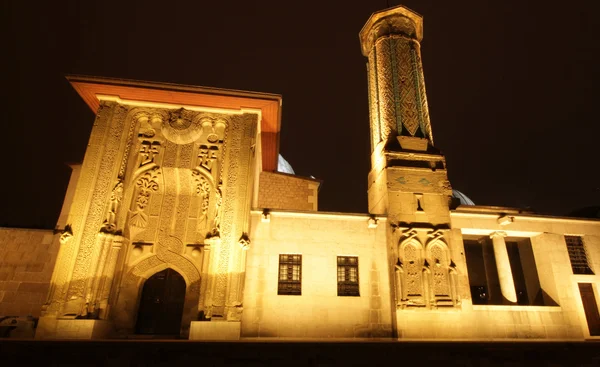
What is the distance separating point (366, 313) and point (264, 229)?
13.0 ft

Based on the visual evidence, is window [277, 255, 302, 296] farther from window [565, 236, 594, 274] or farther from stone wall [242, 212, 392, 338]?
window [565, 236, 594, 274]

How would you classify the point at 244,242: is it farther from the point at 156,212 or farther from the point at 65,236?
the point at 65,236

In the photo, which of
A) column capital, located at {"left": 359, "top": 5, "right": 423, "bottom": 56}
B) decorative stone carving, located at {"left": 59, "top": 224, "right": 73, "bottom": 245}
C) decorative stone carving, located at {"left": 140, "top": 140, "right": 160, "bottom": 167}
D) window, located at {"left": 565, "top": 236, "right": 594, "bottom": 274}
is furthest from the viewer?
column capital, located at {"left": 359, "top": 5, "right": 423, "bottom": 56}

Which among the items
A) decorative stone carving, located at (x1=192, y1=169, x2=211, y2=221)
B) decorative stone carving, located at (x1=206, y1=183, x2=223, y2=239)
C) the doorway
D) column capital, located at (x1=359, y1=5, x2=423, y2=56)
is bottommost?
the doorway

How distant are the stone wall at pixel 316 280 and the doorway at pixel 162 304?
2097 millimetres

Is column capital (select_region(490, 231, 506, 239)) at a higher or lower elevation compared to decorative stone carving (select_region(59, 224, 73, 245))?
higher

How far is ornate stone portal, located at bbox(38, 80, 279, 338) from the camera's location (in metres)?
9.39

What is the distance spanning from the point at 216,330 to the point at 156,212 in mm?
4179

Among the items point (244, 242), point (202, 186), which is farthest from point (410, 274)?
point (202, 186)

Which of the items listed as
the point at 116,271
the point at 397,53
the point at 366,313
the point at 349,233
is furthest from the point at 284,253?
the point at 397,53

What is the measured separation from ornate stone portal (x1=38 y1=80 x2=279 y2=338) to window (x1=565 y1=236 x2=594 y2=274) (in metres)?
11.5

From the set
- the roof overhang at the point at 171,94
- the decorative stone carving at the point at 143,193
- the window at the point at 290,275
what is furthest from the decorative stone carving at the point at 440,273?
the decorative stone carving at the point at 143,193

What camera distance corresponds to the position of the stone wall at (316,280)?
10125 millimetres

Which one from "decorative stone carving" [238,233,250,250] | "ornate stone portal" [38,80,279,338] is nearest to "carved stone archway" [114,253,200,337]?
"ornate stone portal" [38,80,279,338]
